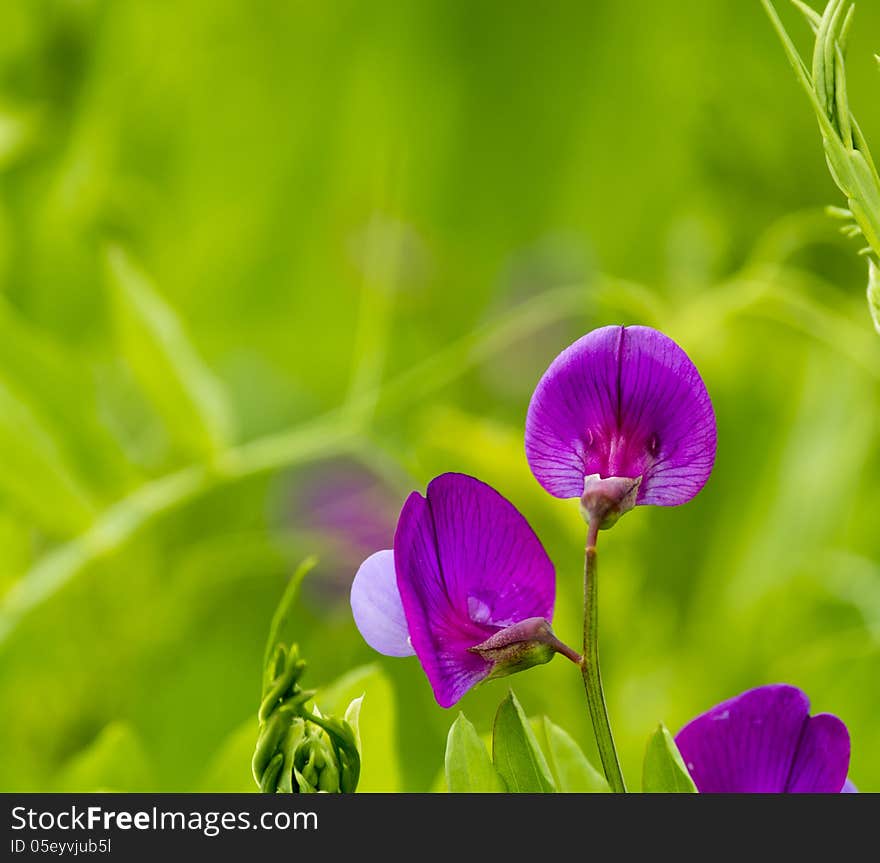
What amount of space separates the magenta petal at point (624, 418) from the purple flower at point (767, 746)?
0.09 ft

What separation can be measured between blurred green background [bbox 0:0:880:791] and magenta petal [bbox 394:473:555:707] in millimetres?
61

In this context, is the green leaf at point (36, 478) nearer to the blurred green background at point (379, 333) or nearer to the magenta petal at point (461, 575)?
the blurred green background at point (379, 333)

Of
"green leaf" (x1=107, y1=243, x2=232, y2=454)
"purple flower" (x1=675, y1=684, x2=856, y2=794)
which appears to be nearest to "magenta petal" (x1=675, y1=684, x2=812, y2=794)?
"purple flower" (x1=675, y1=684, x2=856, y2=794)

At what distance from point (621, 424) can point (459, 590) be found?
0.07 ft

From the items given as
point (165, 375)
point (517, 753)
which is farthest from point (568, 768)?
point (165, 375)

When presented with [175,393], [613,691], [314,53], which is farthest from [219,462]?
[314,53]

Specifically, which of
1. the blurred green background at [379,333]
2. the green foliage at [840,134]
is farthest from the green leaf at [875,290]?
the blurred green background at [379,333]

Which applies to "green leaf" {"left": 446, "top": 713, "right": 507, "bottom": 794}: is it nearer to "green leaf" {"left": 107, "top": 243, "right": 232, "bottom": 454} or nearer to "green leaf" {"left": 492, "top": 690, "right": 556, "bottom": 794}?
"green leaf" {"left": 492, "top": 690, "right": 556, "bottom": 794}

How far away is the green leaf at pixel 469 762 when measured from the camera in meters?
0.11

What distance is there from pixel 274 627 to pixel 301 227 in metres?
0.32

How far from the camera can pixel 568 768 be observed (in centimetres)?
12

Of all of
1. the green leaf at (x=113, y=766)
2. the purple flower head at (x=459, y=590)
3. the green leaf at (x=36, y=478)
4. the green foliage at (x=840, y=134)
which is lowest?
the purple flower head at (x=459, y=590)

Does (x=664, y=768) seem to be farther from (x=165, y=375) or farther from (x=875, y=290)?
(x=165, y=375)
